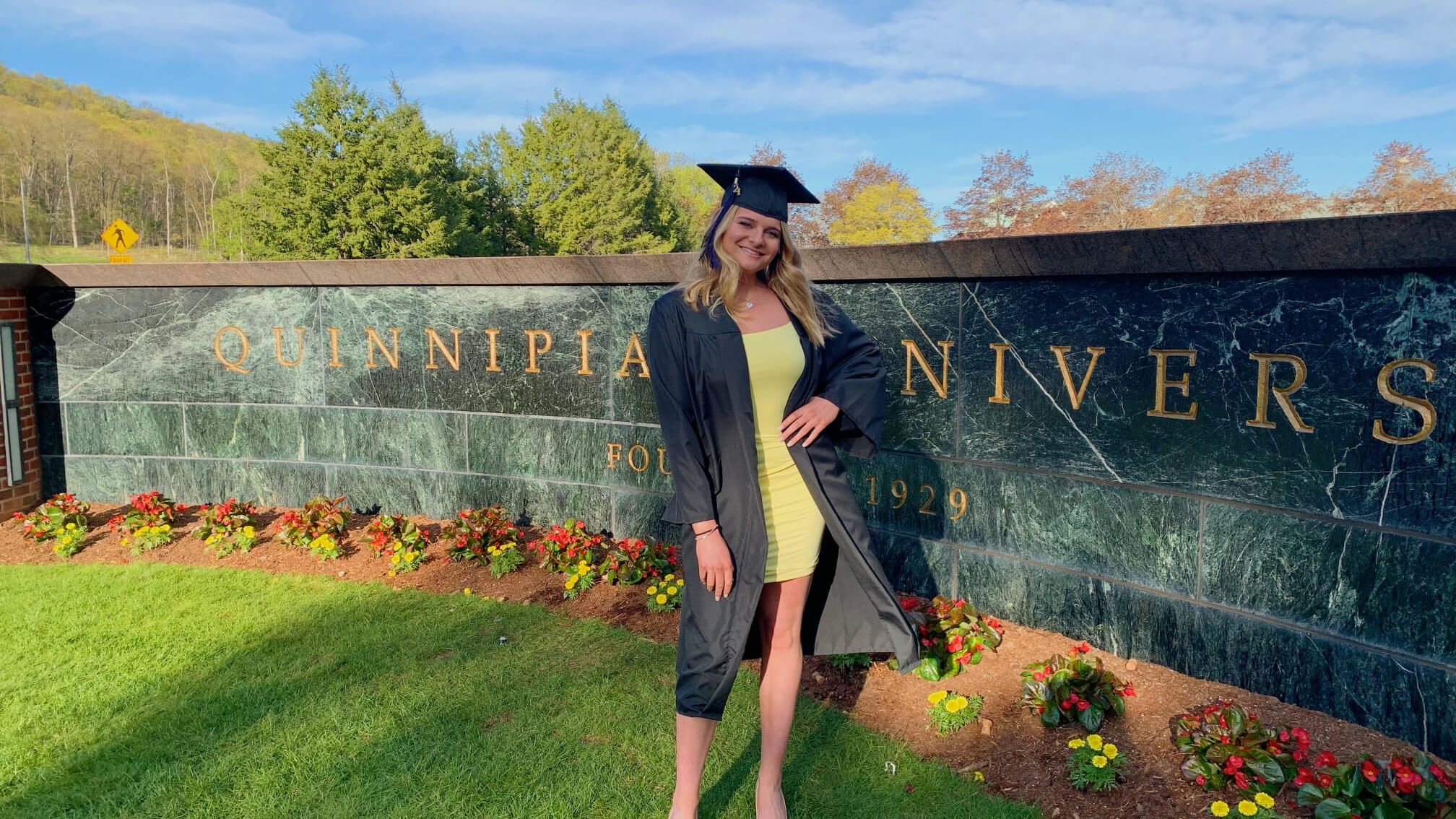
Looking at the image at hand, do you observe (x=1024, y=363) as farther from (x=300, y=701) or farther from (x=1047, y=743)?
(x=300, y=701)

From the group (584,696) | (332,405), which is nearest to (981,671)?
(584,696)

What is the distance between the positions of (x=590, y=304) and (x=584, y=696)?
8.63 ft

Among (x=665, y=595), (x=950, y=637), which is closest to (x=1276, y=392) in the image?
(x=950, y=637)

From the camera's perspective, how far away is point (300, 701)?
11.8 ft

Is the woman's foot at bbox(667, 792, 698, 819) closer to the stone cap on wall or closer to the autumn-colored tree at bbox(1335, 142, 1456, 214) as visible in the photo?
the stone cap on wall

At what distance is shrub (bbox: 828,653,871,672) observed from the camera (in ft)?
12.6

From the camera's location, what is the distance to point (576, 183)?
171ft

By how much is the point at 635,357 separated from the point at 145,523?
3358 millimetres

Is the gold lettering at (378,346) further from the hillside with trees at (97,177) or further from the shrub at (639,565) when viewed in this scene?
the hillside with trees at (97,177)

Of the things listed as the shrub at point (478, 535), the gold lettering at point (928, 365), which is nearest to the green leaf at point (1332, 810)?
the gold lettering at point (928, 365)

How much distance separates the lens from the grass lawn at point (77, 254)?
6000 centimetres

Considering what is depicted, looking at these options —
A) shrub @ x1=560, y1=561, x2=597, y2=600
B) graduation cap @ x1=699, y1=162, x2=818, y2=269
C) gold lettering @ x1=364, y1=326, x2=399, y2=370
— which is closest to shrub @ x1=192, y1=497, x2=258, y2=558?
gold lettering @ x1=364, y1=326, x2=399, y2=370

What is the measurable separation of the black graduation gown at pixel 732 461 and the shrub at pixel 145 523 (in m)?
4.68

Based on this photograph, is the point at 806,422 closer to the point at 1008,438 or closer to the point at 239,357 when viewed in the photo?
the point at 1008,438
